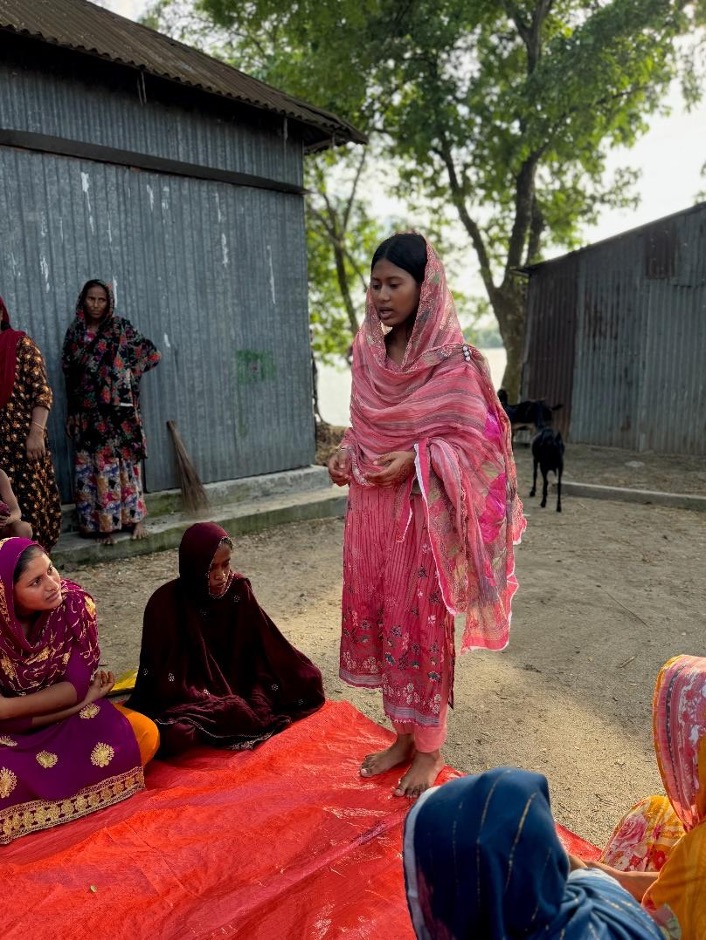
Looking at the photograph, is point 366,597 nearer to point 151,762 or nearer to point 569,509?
point 151,762

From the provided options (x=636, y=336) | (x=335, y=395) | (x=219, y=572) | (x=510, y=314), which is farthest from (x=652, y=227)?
(x=335, y=395)

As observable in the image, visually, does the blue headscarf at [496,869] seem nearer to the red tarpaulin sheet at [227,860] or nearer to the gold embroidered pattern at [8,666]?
the red tarpaulin sheet at [227,860]

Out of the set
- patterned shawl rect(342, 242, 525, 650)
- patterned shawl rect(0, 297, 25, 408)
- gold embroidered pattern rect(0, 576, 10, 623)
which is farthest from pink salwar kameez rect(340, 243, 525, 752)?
patterned shawl rect(0, 297, 25, 408)

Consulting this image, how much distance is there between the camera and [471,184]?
14.5m

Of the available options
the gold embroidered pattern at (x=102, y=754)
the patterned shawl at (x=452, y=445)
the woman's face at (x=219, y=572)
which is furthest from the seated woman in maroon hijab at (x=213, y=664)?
the patterned shawl at (x=452, y=445)

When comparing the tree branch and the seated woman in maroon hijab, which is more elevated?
the tree branch

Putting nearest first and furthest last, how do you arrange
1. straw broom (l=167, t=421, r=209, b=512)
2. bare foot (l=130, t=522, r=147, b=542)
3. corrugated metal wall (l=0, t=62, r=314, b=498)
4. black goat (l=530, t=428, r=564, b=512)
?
corrugated metal wall (l=0, t=62, r=314, b=498)
bare foot (l=130, t=522, r=147, b=542)
straw broom (l=167, t=421, r=209, b=512)
black goat (l=530, t=428, r=564, b=512)

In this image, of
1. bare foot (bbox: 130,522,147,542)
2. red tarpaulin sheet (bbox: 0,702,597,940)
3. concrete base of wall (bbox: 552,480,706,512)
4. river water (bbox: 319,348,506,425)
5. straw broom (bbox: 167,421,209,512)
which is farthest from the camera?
river water (bbox: 319,348,506,425)

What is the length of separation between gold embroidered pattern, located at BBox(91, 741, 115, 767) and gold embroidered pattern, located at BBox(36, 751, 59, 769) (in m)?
0.12

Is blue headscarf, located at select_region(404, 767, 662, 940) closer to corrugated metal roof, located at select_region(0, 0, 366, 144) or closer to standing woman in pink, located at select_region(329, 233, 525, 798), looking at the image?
standing woman in pink, located at select_region(329, 233, 525, 798)

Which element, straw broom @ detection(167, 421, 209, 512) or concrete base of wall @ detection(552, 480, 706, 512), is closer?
straw broom @ detection(167, 421, 209, 512)

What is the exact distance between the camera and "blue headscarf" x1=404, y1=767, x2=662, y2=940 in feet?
3.33

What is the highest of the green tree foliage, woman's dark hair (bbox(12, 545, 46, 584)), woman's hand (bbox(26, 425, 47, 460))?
the green tree foliage

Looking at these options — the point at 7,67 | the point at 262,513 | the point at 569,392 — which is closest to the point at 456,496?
the point at 262,513
